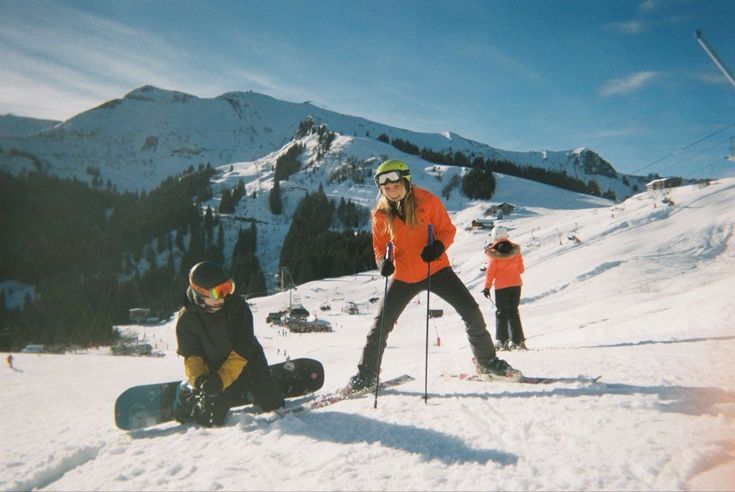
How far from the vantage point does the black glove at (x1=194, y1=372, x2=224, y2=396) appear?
336 centimetres

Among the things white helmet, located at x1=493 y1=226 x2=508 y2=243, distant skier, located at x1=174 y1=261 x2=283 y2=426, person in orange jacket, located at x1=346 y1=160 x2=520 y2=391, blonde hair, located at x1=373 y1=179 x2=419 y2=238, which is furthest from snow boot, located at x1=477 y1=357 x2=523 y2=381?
white helmet, located at x1=493 y1=226 x2=508 y2=243

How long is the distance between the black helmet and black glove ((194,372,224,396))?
1.89ft

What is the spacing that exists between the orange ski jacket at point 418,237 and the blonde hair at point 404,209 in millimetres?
33

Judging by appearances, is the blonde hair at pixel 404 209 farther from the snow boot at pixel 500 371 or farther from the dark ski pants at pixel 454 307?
the snow boot at pixel 500 371

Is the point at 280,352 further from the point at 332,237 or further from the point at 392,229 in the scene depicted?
the point at 332,237

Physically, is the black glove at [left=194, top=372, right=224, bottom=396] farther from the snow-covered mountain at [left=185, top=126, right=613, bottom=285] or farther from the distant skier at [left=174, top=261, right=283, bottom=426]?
the snow-covered mountain at [left=185, top=126, right=613, bottom=285]

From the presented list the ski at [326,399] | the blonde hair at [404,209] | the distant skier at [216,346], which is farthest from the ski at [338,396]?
the blonde hair at [404,209]

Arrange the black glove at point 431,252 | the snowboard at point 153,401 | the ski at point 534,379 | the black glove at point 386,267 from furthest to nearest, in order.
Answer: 1. the black glove at point 386,267
2. the black glove at point 431,252
3. the ski at point 534,379
4. the snowboard at point 153,401

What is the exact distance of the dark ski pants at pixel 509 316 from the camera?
717 centimetres

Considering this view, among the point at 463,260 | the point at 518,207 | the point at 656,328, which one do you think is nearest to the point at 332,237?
the point at 518,207

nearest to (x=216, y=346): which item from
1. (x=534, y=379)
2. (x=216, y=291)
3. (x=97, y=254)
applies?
(x=216, y=291)

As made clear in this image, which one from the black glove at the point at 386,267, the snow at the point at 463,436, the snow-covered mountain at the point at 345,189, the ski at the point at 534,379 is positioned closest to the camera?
the snow at the point at 463,436

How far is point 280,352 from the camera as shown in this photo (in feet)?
80.5

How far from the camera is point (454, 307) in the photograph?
411 cm
